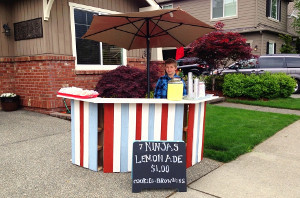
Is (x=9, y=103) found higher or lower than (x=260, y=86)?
lower

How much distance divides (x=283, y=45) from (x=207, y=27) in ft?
51.1

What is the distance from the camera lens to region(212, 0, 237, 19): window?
1608 cm

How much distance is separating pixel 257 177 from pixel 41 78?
19.0ft

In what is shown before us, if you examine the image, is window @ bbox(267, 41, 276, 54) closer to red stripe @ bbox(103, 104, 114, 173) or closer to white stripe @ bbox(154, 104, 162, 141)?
white stripe @ bbox(154, 104, 162, 141)

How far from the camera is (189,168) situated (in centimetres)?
388

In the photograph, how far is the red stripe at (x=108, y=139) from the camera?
11.5ft

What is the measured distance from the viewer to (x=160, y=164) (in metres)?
3.22

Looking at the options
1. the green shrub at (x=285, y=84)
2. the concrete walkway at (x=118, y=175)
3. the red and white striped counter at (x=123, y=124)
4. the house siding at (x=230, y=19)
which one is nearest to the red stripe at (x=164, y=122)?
the red and white striped counter at (x=123, y=124)

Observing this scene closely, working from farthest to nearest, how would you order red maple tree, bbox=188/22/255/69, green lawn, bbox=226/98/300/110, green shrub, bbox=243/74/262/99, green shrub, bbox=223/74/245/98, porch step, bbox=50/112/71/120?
green shrub, bbox=223/74/245/98 → red maple tree, bbox=188/22/255/69 → green shrub, bbox=243/74/262/99 → green lawn, bbox=226/98/300/110 → porch step, bbox=50/112/71/120

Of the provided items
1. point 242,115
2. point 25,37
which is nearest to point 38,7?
point 25,37

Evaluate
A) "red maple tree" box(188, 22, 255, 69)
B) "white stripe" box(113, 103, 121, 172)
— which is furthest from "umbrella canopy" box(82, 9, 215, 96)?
"red maple tree" box(188, 22, 255, 69)

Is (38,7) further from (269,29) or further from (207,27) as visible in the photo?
(269,29)

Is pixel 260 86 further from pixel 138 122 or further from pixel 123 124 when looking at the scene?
pixel 123 124

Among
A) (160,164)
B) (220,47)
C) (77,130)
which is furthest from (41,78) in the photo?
(220,47)
